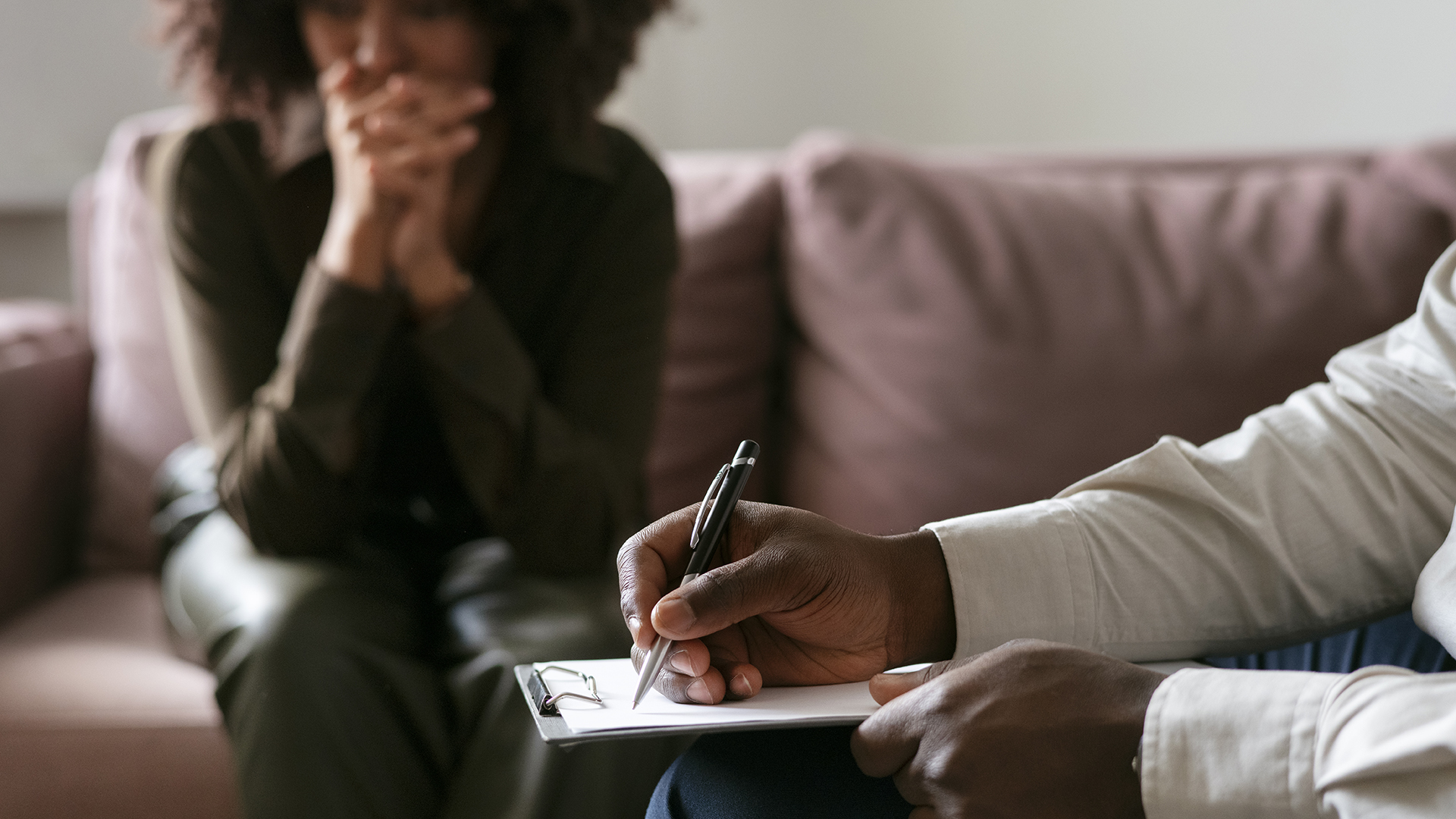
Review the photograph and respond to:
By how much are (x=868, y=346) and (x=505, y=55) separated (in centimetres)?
46

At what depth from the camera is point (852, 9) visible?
5.13 feet

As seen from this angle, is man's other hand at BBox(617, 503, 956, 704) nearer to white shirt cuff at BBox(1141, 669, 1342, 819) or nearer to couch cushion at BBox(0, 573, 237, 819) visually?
white shirt cuff at BBox(1141, 669, 1342, 819)

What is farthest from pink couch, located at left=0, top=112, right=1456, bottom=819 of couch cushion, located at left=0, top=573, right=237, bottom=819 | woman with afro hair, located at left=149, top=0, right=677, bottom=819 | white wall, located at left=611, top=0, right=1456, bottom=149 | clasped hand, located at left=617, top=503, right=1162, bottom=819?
clasped hand, located at left=617, top=503, right=1162, bottom=819

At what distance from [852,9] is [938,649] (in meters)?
1.24

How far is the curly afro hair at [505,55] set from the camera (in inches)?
42.0

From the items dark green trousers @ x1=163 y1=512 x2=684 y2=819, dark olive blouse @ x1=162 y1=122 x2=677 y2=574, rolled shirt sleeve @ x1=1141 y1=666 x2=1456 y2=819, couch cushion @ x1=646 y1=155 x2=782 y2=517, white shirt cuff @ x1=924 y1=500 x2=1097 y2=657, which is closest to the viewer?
rolled shirt sleeve @ x1=1141 y1=666 x2=1456 y2=819

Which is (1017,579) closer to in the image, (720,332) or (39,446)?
(720,332)

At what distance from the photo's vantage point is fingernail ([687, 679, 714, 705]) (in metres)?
0.45

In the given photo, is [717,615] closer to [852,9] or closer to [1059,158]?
[1059,158]

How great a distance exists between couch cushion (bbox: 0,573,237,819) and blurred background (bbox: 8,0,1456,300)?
0.88 metres

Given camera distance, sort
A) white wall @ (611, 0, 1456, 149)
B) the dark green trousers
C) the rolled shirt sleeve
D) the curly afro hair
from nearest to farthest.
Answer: the rolled shirt sleeve → the dark green trousers → the curly afro hair → white wall @ (611, 0, 1456, 149)

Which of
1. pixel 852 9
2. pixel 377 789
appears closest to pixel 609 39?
pixel 852 9

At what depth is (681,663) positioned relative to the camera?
45 cm

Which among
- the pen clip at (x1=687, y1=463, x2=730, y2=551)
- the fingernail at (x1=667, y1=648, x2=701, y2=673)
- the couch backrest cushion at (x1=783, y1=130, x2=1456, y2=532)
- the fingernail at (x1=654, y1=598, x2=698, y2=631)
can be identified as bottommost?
the couch backrest cushion at (x1=783, y1=130, x2=1456, y2=532)
